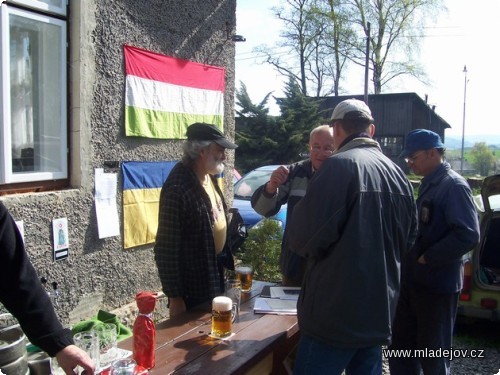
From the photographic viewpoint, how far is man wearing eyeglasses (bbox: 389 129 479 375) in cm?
305

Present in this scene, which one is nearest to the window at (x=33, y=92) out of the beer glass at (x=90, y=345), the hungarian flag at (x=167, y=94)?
the hungarian flag at (x=167, y=94)

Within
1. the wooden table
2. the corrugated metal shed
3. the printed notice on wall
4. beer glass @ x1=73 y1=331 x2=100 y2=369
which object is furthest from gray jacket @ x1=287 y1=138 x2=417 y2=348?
the corrugated metal shed

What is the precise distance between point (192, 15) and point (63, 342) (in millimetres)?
4060

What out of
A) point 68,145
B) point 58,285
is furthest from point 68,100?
point 58,285

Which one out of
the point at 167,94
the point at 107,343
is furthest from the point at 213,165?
the point at 167,94

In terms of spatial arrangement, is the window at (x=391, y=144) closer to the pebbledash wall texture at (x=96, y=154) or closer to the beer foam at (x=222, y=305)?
the pebbledash wall texture at (x=96, y=154)

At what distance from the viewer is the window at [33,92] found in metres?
3.13

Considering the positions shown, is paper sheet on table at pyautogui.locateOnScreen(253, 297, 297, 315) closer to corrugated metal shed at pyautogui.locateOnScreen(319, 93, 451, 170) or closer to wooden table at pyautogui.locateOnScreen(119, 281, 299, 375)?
wooden table at pyautogui.locateOnScreen(119, 281, 299, 375)

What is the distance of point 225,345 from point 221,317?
0.44 feet

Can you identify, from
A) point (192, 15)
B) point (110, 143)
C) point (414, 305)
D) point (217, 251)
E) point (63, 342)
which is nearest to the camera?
point (63, 342)

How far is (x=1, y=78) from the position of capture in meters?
3.08

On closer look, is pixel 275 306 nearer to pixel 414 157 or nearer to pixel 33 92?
pixel 414 157

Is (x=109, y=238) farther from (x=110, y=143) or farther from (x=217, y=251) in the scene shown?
(x=217, y=251)

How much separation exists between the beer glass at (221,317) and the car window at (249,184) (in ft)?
20.3
